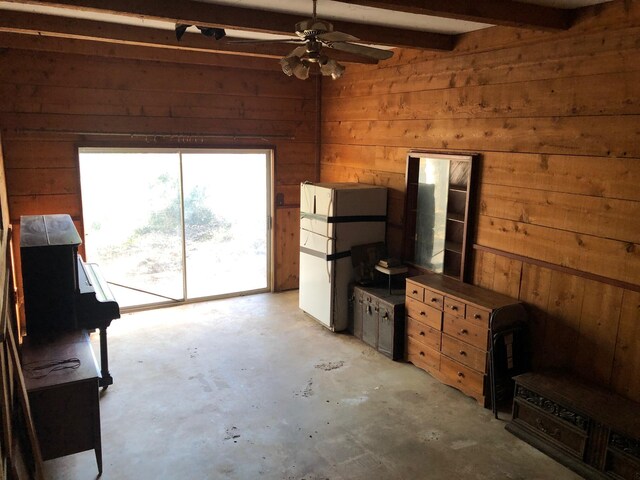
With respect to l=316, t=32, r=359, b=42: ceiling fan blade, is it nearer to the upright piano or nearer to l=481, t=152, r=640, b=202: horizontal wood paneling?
l=481, t=152, r=640, b=202: horizontal wood paneling

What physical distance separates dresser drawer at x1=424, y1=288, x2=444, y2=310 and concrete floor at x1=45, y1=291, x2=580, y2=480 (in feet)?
2.19

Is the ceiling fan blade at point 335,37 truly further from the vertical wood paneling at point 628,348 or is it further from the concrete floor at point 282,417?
the concrete floor at point 282,417

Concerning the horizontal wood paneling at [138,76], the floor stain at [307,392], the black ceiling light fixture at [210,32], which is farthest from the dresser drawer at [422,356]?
the horizontal wood paneling at [138,76]

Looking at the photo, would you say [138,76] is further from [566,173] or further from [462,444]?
[462,444]

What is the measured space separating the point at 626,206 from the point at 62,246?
3.73 metres

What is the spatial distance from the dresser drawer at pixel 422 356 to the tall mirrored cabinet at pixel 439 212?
2.30ft

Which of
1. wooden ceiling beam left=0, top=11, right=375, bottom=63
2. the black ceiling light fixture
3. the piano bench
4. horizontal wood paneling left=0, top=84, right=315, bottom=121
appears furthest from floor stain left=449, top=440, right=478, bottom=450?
horizontal wood paneling left=0, top=84, right=315, bottom=121

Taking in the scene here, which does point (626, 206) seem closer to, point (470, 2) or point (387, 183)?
point (470, 2)

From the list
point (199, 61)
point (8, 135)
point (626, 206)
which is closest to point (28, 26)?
point (8, 135)

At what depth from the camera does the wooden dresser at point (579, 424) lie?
9.45ft

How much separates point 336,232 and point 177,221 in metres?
2.05

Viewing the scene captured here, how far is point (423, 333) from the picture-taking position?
436 cm

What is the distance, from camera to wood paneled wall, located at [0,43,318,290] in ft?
16.1

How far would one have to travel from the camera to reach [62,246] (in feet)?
11.0
